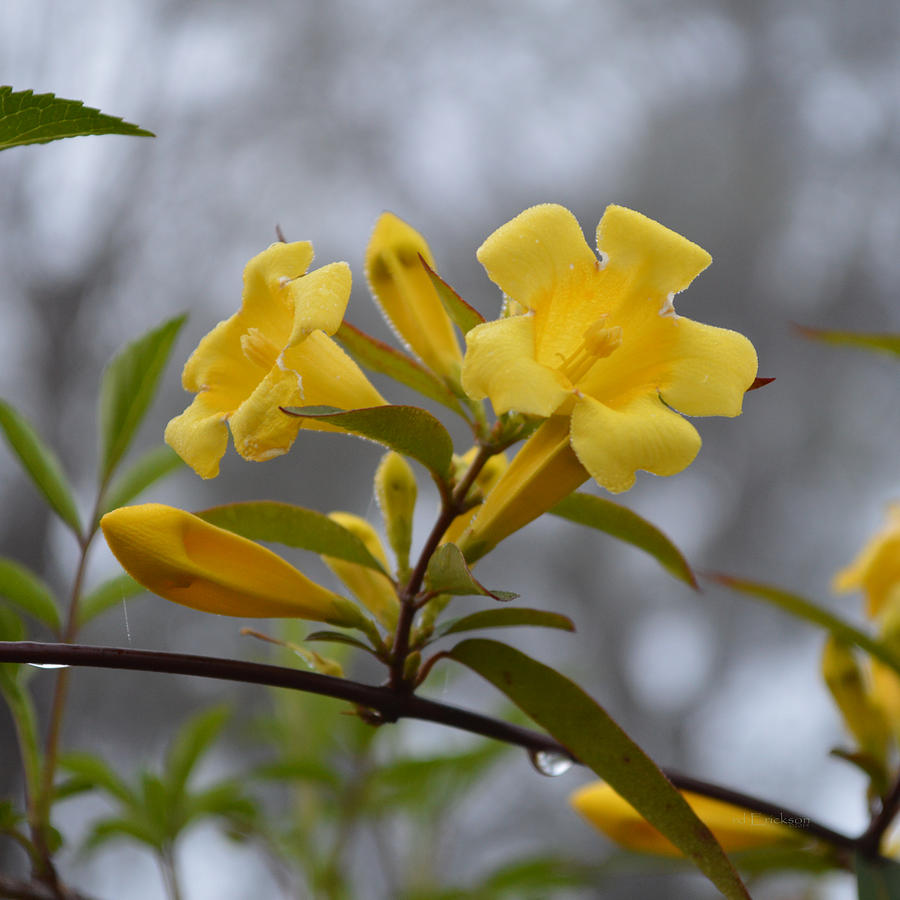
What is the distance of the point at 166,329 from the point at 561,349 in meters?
0.33

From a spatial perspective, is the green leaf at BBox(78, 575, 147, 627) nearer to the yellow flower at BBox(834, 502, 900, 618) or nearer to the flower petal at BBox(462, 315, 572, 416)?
the flower petal at BBox(462, 315, 572, 416)

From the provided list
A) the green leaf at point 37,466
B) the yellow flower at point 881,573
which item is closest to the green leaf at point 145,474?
the green leaf at point 37,466

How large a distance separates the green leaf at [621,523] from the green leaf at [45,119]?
1.10ft

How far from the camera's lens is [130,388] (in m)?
0.72

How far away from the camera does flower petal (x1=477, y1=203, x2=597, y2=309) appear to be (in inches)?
18.9

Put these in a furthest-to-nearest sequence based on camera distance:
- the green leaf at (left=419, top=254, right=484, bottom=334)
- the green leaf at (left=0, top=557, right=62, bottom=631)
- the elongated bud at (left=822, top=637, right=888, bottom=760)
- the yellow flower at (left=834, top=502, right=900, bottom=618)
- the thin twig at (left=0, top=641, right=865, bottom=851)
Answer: the yellow flower at (left=834, top=502, right=900, bottom=618) → the elongated bud at (left=822, top=637, right=888, bottom=760) → the green leaf at (left=0, top=557, right=62, bottom=631) → the green leaf at (left=419, top=254, right=484, bottom=334) → the thin twig at (left=0, top=641, right=865, bottom=851)

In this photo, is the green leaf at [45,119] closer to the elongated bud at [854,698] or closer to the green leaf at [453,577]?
the green leaf at [453,577]

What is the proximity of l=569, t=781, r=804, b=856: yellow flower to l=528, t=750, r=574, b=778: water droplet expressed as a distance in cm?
12

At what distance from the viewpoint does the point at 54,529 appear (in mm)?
1916

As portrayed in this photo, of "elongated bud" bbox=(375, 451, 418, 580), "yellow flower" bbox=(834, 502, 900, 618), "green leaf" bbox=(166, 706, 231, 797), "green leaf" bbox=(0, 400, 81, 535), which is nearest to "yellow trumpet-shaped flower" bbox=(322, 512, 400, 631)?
"elongated bud" bbox=(375, 451, 418, 580)

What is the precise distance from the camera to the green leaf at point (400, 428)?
0.45 meters

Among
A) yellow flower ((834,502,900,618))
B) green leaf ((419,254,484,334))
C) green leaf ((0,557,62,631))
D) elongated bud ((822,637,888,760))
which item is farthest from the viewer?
yellow flower ((834,502,900,618))

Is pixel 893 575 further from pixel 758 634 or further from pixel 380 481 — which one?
pixel 758 634

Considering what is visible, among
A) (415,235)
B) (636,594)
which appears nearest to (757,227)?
(636,594)
